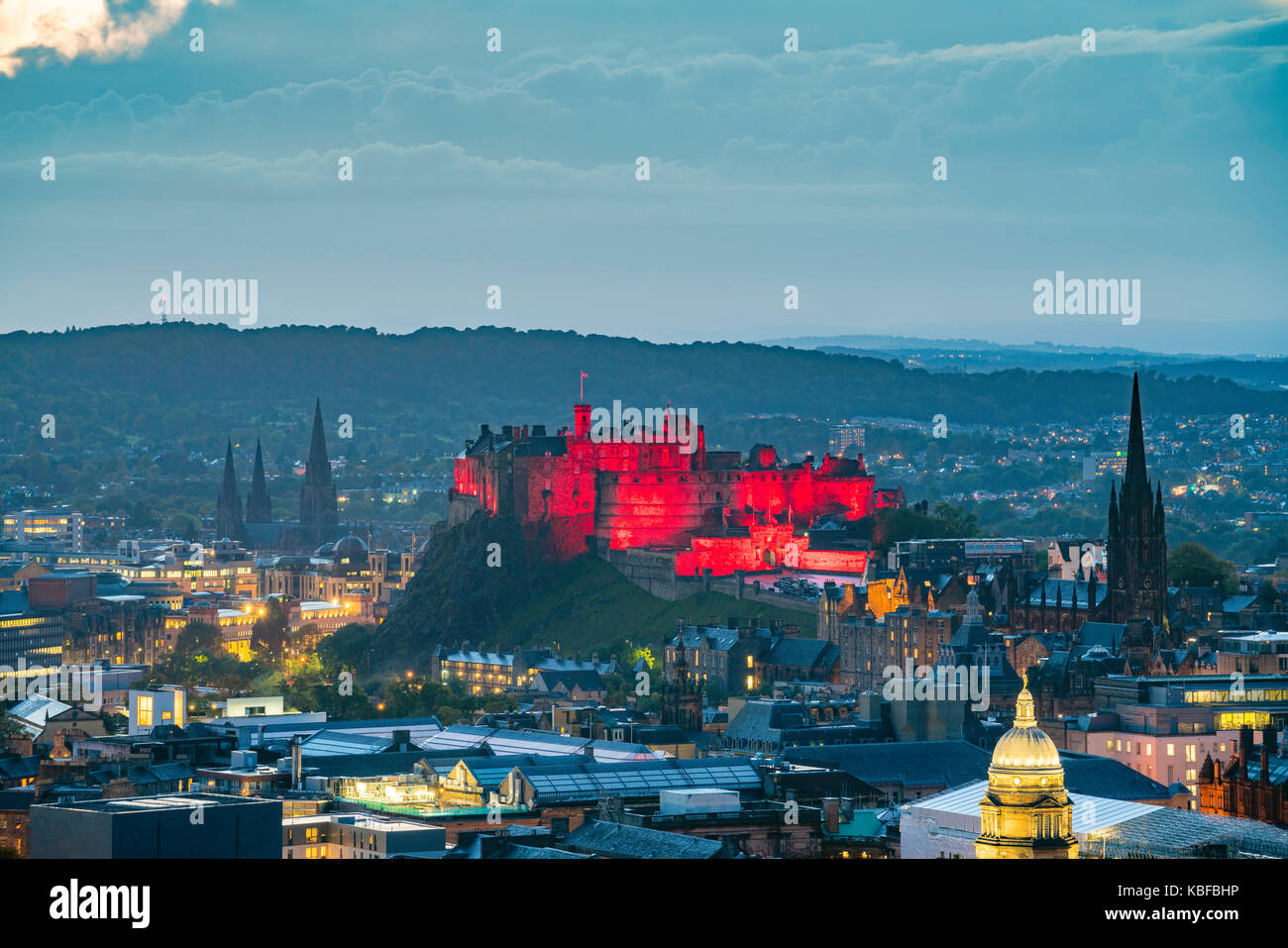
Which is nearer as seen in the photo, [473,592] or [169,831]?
[169,831]

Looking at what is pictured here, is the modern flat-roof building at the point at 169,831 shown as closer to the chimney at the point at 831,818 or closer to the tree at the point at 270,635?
the chimney at the point at 831,818

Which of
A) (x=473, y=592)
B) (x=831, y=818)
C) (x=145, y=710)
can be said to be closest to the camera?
(x=831, y=818)

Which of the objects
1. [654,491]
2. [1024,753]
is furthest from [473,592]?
[1024,753]

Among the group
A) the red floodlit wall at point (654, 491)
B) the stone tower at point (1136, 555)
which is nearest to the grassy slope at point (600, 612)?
the red floodlit wall at point (654, 491)

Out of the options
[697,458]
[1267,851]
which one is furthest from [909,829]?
[697,458]

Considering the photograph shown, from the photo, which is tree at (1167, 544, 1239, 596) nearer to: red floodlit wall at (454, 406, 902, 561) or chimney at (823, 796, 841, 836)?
red floodlit wall at (454, 406, 902, 561)

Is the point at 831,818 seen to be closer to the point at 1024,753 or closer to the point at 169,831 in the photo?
the point at 1024,753
